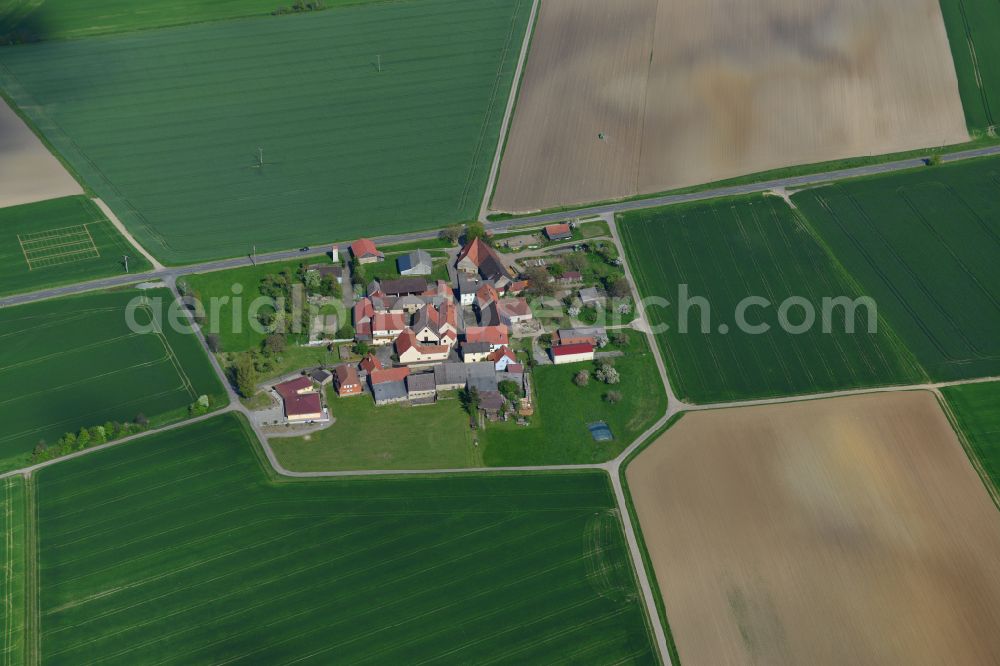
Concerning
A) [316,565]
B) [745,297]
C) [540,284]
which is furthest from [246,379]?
[745,297]

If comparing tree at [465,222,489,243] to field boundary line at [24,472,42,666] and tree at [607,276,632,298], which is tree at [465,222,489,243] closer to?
tree at [607,276,632,298]

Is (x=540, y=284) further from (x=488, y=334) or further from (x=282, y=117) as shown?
(x=282, y=117)

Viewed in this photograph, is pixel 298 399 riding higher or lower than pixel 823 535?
higher

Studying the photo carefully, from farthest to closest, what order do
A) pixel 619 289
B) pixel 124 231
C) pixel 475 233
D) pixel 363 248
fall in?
pixel 124 231, pixel 475 233, pixel 363 248, pixel 619 289

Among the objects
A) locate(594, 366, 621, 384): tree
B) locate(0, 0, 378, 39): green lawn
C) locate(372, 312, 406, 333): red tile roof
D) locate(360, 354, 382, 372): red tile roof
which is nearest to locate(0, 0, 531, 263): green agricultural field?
locate(0, 0, 378, 39): green lawn

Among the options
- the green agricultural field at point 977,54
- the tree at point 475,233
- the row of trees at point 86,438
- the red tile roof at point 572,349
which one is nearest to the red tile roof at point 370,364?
the red tile roof at point 572,349

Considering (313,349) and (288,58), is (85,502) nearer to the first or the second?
(313,349)

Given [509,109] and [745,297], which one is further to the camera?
[509,109]
